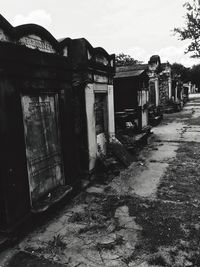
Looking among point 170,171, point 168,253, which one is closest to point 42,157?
point 168,253

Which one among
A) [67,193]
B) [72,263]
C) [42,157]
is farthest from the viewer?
[67,193]

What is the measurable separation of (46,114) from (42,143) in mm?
592

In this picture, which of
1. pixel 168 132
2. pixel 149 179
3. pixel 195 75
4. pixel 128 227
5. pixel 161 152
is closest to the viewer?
pixel 128 227

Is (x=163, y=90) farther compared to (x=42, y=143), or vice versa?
(x=163, y=90)

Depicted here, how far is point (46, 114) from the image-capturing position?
5.24 meters

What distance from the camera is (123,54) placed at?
44625mm

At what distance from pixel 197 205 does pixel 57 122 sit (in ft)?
11.2

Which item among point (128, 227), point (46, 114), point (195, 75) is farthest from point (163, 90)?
point (195, 75)

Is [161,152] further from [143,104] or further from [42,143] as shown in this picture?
[42,143]

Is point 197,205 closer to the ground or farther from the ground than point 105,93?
closer to the ground

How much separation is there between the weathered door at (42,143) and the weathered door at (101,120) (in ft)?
7.41

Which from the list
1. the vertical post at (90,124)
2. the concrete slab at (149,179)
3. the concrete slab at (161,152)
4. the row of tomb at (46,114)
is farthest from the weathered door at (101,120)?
the concrete slab at (161,152)

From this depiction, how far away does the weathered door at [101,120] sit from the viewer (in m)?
7.89

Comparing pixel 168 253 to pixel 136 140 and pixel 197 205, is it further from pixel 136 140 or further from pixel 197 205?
pixel 136 140
